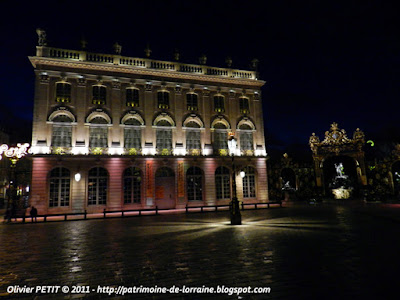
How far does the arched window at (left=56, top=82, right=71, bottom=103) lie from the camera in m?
22.6

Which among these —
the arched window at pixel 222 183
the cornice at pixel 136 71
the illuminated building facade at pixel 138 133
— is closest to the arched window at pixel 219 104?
the illuminated building facade at pixel 138 133

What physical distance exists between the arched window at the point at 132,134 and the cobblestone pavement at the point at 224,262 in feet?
45.6

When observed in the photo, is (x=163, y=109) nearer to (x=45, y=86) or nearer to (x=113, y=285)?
(x=45, y=86)

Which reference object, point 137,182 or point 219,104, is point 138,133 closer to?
point 137,182

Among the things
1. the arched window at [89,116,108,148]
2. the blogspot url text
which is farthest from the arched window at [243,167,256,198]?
the blogspot url text

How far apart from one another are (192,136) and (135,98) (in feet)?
22.3

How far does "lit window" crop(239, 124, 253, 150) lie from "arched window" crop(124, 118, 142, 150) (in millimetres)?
10843

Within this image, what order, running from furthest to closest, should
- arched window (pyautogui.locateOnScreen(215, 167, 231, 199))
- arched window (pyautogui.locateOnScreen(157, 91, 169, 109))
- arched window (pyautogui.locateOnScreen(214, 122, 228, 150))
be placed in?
arched window (pyautogui.locateOnScreen(214, 122, 228, 150)), arched window (pyautogui.locateOnScreen(215, 167, 231, 199)), arched window (pyautogui.locateOnScreen(157, 91, 169, 109))

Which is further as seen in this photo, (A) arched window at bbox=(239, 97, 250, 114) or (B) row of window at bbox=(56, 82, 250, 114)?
(A) arched window at bbox=(239, 97, 250, 114)

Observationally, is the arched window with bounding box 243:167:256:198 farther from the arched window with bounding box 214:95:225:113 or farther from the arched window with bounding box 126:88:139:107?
the arched window with bounding box 126:88:139:107

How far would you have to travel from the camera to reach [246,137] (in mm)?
27797

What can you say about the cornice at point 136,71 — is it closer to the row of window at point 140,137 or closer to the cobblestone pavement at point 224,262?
the row of window at point 140,137

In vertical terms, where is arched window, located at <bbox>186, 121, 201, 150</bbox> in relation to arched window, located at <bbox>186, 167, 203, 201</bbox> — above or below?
above

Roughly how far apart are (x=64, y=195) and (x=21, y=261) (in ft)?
52.8
